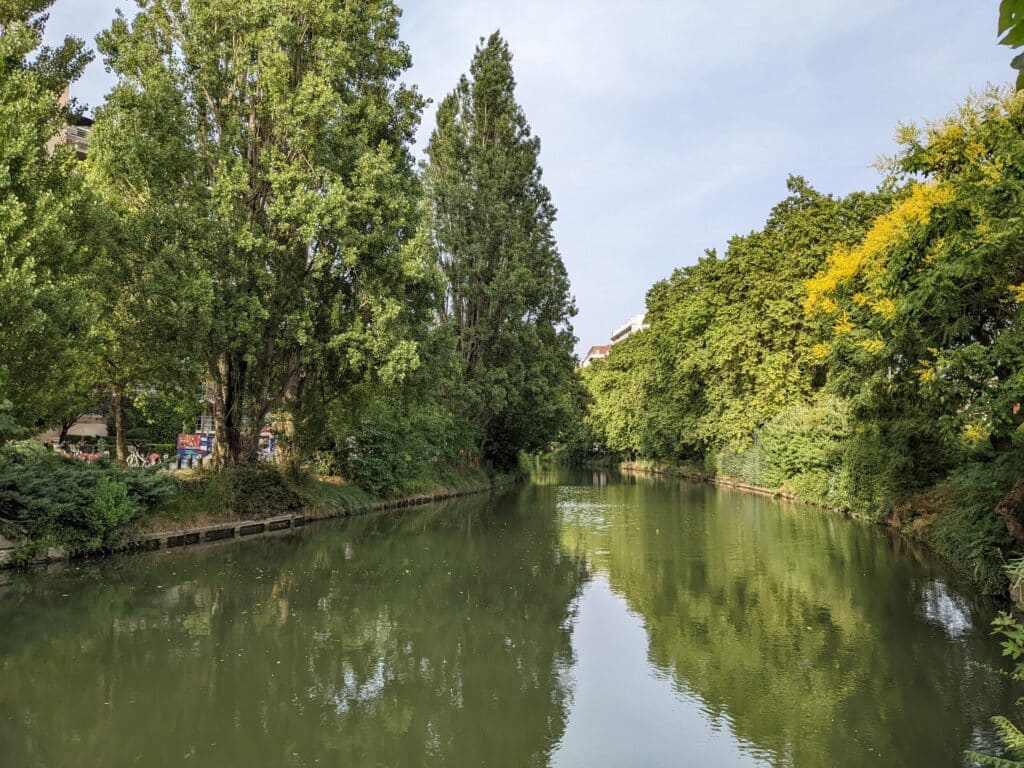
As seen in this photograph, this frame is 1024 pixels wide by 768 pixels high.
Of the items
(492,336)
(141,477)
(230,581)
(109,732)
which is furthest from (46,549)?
(492,336)

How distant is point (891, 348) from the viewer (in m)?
18.0

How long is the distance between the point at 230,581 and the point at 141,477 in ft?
16.5

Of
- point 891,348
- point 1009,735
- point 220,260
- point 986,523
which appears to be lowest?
point 1009,735

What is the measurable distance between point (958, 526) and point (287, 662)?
1354cm

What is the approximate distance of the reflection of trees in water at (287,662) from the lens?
7.92 m

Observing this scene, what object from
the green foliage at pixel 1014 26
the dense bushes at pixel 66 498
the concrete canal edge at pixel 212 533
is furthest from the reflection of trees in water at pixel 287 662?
the green foliage at pixel 1014 26

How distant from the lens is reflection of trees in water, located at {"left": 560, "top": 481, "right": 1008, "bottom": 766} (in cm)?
834

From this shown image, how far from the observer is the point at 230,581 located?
1633 centimetres

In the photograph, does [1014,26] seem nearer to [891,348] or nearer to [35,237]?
[891,348]

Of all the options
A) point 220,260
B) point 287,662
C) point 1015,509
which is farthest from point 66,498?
point 1015,509

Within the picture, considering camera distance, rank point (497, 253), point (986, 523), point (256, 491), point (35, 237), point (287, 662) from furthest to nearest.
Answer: point (497, 253)
point (256, 491)
point (35, 237)
point (986, 523)
point (287, 662)

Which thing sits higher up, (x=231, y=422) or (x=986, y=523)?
(x=231, y=422)

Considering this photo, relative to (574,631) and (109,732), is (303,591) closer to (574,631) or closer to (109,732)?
(574,631)

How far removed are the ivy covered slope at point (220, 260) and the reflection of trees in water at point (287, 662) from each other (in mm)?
4046
